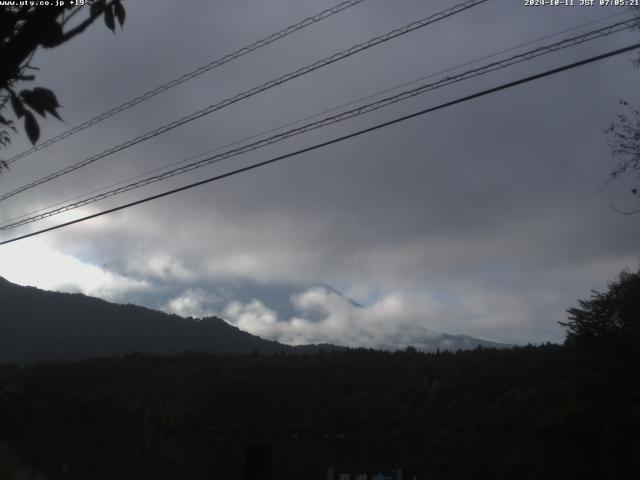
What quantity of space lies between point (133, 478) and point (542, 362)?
5800 centimetres

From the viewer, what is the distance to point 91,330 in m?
157

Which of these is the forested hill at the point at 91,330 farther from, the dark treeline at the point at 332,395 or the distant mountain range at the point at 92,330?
the dark treeline at the point at 332,395

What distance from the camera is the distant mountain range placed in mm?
137750

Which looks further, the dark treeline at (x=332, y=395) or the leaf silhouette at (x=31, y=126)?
the dark treeline at (x=332, y=395)

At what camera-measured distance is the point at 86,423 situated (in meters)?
95.6

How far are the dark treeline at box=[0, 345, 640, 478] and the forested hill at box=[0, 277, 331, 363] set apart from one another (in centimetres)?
3176

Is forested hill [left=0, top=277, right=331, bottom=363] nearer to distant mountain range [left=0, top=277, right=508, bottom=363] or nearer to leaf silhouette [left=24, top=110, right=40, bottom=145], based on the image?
distant mountain range [left=0, top=277, right=508, bottom=363]

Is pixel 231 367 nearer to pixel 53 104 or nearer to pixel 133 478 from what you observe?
pixel 133 478

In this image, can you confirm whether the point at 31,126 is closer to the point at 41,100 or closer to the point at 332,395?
the point at 41,100

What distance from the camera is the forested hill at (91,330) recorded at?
137750mm

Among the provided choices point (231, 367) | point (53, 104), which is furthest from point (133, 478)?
point (231, 367)

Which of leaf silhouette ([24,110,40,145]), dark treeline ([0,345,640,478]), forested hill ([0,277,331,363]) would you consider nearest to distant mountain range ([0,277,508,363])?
forested hill ([0,277,331,363])

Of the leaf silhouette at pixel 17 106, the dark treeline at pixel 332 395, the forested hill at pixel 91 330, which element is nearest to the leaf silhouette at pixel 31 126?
the leaf silhouette at pixel 17 106

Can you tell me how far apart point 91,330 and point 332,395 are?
83.1 m
